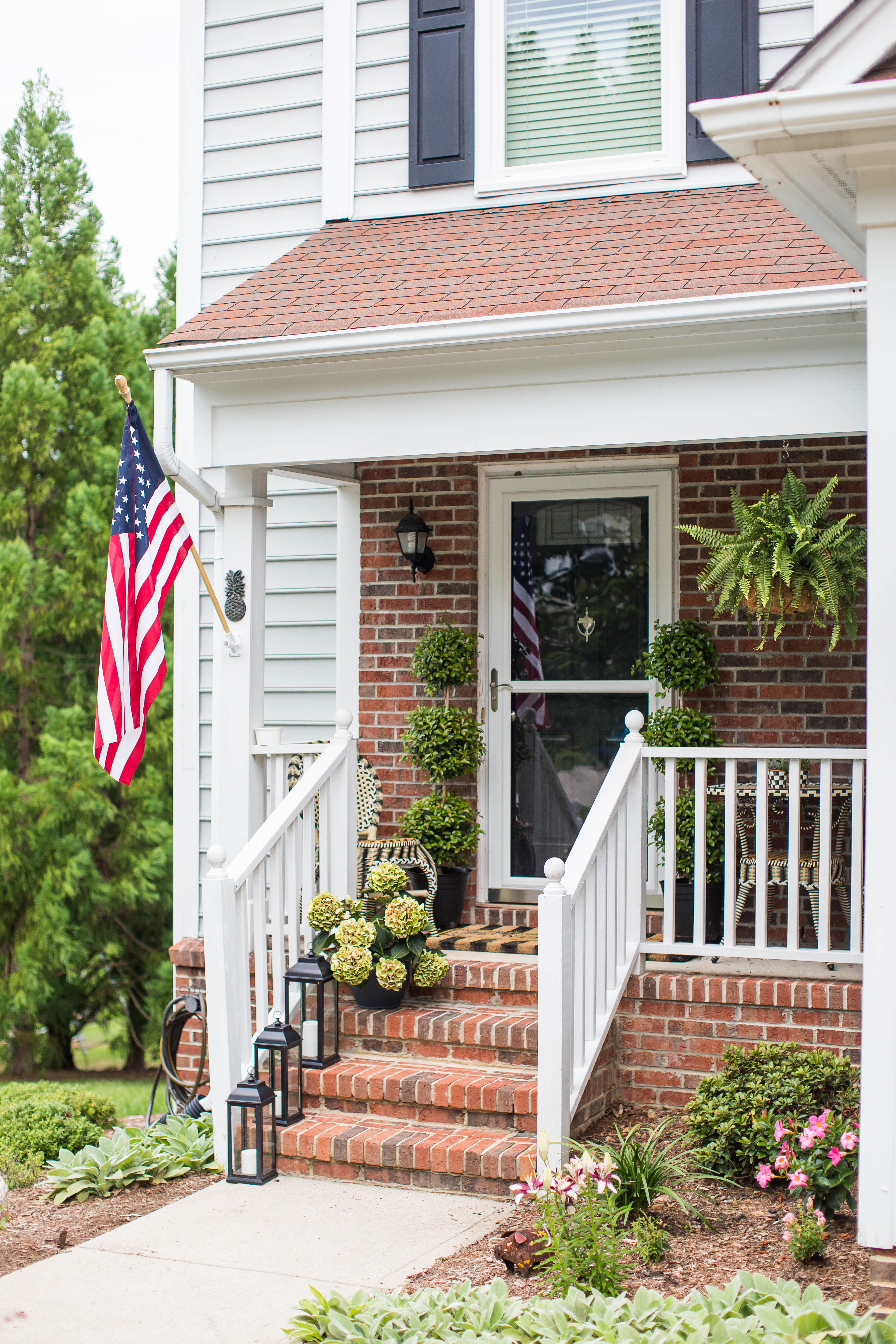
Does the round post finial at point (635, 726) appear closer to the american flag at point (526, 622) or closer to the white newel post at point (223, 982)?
the american flag at point (526, 622)

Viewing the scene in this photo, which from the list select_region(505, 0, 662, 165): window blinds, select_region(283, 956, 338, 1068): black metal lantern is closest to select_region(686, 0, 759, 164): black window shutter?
A: select_region(505, 0, 662, 165): window blinds

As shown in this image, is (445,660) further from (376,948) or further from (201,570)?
(376,948)

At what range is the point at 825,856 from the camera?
5117 millimetres

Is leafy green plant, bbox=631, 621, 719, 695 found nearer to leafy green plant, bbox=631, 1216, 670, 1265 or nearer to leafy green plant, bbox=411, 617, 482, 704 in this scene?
leafy green plant, bbox=411, 617, 482, 704

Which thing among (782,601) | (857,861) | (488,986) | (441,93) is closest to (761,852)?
(857,861)

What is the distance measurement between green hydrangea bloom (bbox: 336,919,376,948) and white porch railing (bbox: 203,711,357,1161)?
0.73ft

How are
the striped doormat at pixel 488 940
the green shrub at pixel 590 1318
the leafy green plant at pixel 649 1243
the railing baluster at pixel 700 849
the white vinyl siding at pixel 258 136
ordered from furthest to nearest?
1. the white vinyl siding at pixel 258 136
2. the striped doormat at pixel 488 940
3. the railing baluster at pixel 700 849
4. the leafy green plant at pixel 649 1243
5. the green shrub at pixel 590 1318

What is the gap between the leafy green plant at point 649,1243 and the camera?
3.89 metres

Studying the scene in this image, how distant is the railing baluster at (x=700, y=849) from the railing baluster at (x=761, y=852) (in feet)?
0.69

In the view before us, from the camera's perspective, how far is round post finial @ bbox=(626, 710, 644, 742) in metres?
5.31

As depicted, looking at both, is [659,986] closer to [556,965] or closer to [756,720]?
[556,965]

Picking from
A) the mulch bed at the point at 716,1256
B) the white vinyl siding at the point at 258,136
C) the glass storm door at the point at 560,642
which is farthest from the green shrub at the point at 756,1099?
the white vinyl siding at the point at 258,136

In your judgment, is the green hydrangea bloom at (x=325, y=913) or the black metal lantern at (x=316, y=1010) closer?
the black metal lantern at (x=316, y=1010)

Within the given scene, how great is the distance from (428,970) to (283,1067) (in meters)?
0.80
